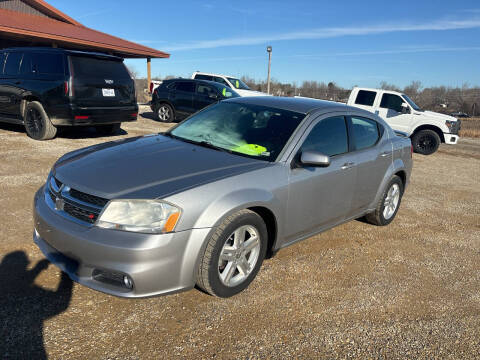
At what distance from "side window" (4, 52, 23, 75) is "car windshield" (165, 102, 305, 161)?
6048 millimetres

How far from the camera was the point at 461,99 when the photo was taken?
52000mm

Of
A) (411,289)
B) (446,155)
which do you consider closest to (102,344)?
(411,289)

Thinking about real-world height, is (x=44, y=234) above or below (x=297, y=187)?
below

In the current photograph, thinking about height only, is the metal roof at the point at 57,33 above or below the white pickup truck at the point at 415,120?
above

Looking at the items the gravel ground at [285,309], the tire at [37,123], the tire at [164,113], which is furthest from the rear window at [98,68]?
the tire at [164,113]

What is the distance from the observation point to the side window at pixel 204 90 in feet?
43.0

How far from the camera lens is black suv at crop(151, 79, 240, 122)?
1313 centimetres

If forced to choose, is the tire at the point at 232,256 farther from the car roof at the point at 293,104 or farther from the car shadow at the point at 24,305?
the car roof at the point at 293,104

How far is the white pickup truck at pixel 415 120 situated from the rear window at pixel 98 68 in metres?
7.87

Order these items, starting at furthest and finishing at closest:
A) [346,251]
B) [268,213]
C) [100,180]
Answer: [346,251], [268,213], [100,180]

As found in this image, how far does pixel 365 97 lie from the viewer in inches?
503

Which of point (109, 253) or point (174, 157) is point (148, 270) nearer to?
point (109, 253)

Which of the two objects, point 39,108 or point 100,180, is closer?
point 100,180

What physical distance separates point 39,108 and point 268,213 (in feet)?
22.3
